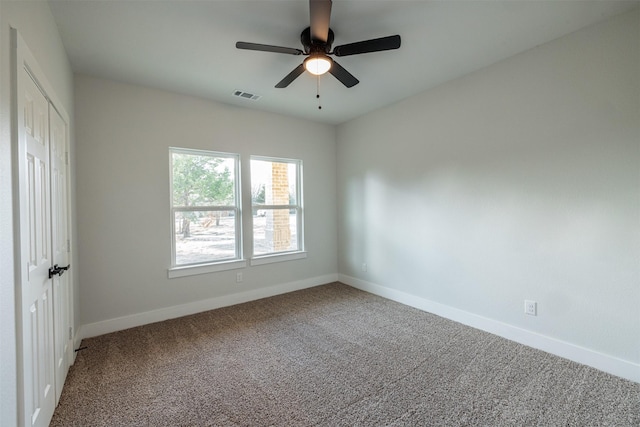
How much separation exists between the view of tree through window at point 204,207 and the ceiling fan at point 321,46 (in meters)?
1.86

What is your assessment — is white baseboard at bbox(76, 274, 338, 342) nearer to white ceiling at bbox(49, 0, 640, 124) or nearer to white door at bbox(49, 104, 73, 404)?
white door at bbox(49, 104, 73, 404)

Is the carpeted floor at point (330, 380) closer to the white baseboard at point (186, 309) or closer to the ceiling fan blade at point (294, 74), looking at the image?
the white baseboard at point (186, 309)

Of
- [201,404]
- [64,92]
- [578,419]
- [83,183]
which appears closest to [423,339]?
[578,419]

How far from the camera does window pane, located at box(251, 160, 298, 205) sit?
407cm

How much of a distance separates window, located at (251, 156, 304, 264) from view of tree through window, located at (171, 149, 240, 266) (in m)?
0.30

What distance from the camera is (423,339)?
279 cm

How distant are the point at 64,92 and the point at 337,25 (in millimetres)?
2346

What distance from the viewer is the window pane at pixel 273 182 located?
407 cm

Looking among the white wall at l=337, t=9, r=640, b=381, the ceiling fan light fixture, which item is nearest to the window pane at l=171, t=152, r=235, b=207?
the ceiling fan light fixture

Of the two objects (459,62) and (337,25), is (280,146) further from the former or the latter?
(459,62)

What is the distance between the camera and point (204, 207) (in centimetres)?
361

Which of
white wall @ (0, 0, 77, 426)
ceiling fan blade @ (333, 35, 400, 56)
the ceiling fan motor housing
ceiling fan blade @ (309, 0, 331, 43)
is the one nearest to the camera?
white wall @ (0, 0, 77, 426)

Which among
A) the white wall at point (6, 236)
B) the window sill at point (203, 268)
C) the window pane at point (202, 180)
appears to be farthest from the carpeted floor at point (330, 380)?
the window pane at point (202, 180)

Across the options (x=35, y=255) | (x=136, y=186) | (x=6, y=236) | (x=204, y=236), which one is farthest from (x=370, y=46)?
(x=204, y=236)
